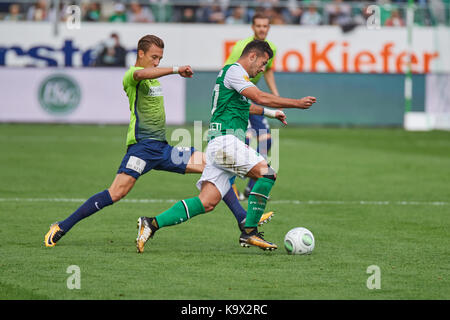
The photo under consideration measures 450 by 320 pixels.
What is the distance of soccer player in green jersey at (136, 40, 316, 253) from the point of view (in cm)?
777

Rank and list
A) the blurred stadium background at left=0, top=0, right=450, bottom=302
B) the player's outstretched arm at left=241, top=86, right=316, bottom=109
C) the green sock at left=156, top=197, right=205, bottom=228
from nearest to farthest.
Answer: the blurred stadium background at left=0, top=0, right=450, bottom=302 < the player's outstretched arm at left=241, top=86, right=316, bottom=109 < the green sock at left=156, top=197, right=205, bottom=228

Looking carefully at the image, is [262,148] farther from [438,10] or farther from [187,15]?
[438,10]

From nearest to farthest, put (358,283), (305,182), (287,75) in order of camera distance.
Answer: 1. (358,283)
2. (305,182)
3. (287,75)

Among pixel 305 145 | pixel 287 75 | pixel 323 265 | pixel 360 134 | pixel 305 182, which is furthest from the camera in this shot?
pixel 287 75

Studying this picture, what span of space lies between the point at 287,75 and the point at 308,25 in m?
1.83

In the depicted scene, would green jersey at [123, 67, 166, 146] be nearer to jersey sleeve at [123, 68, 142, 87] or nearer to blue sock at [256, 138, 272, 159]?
jersey sleeve at [123, 68, 142, 87]

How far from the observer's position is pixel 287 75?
1080 inches

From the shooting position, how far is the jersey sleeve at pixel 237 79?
770 centimetres

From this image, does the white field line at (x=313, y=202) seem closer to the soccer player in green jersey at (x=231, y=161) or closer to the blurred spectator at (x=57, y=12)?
the soccer player in green jersey at (x=231, y=161)

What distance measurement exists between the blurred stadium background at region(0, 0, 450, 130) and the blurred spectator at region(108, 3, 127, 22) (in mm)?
35

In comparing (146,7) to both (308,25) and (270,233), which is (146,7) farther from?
(270,233)

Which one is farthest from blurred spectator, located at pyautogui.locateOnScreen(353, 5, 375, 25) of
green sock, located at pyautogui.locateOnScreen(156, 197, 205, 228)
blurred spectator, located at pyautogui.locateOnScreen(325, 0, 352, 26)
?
green sock, located at pyautogui.locateOnScreen(156, 197, 205, 228)

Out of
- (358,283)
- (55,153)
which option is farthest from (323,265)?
(55,153)

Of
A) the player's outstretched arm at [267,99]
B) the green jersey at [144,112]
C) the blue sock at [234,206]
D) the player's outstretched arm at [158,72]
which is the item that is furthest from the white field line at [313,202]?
the player's outstretched arm at [267,99]
